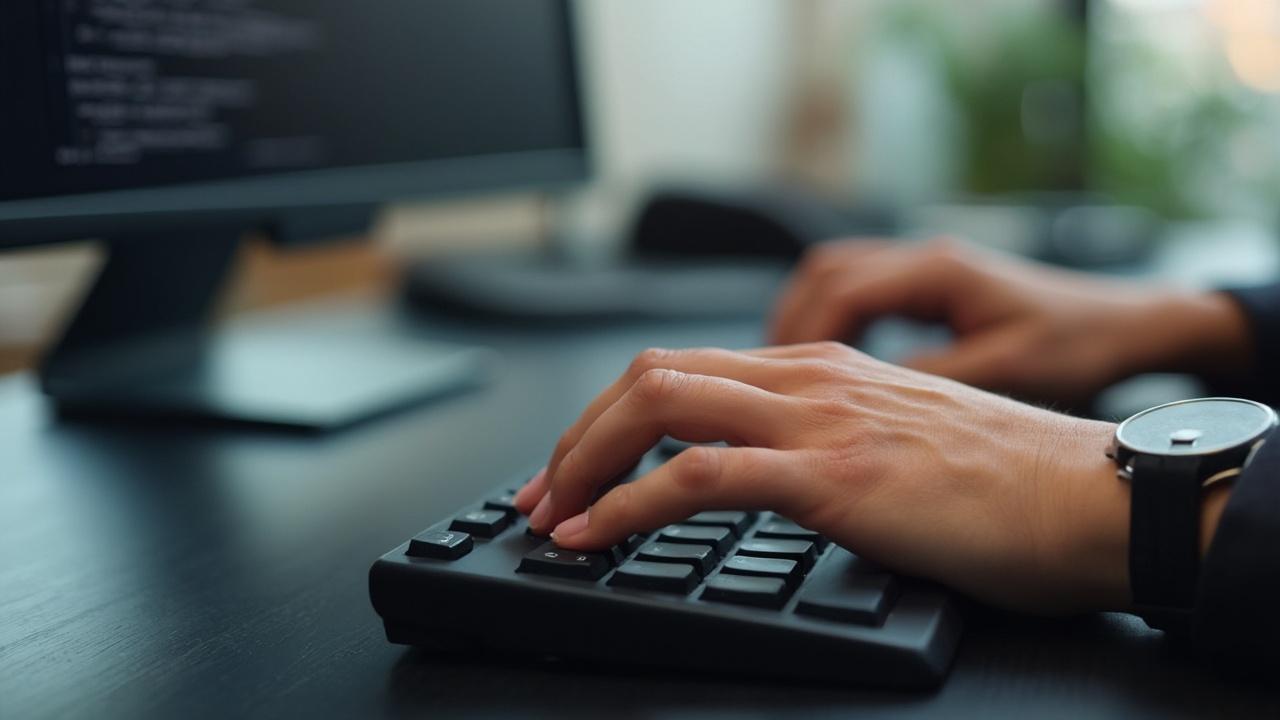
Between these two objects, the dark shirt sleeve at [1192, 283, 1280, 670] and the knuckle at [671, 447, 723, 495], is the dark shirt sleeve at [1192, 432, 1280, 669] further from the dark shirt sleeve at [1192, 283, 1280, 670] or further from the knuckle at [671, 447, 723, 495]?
the knuckle at [671, 447, 723, 495]

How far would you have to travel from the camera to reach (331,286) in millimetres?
1522

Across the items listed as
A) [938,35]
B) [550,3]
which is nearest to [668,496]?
[550,3]

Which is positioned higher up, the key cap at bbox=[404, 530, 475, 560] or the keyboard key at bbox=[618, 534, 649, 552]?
the key cap at bbox=[404, 530, 475, 560]

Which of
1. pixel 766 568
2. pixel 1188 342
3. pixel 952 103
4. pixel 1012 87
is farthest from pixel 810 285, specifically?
pixel 952 103

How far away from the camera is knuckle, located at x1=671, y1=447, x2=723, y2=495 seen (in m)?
0.37

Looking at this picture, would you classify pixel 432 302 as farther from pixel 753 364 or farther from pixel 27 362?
pixel 753 364

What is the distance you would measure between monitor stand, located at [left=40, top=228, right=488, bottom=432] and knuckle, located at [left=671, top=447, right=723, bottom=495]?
360 mm

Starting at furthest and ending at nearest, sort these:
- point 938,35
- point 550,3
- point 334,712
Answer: point 938,35 < point 550,3 < point 334,712

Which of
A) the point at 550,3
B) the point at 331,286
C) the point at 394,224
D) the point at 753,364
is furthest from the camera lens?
the point at 394,224

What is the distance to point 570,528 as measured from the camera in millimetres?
385

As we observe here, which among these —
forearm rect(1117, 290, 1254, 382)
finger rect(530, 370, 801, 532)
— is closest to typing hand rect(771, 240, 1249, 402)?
forearm rect(1117, 290, 1254, 382)

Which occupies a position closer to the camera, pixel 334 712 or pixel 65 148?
pixel 334 712

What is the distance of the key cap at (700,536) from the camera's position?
382mm

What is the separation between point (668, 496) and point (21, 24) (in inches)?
17.0
